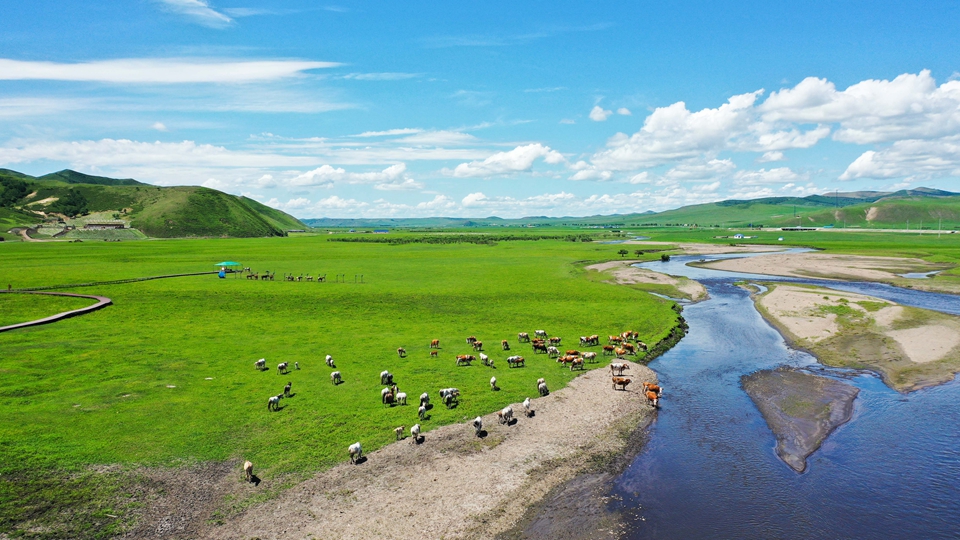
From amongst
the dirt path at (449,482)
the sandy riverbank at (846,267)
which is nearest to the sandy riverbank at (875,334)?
the dirt path at (449,482)

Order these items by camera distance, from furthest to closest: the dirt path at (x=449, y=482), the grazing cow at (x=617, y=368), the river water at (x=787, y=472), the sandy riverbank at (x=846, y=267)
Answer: the sandy riverbank at (x=846, y=267), the grazing cow at (x=617, y=368), the river water at (x=787, y=472), the dirt path at (x=449, y=482)

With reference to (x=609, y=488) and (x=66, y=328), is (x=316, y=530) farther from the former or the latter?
(x=66, y=328)

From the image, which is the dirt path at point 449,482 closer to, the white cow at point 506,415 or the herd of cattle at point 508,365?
the white cow at point 506,415

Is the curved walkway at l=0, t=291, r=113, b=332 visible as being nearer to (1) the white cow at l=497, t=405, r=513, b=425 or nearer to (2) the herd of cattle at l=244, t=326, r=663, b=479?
(2) the herd of cattle at l=244, t=326, r=663, b=479

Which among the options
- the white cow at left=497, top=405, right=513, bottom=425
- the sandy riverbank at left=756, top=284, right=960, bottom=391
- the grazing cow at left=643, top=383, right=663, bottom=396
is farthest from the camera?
the sandy riverbank at left=756, top=284, right=960, bottom=391

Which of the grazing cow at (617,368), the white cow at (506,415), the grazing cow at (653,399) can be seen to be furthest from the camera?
the grazing cow at (617,368)

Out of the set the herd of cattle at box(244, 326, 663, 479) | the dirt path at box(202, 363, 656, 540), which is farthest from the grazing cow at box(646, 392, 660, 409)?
the dirt path at box(202, 363, 656, 540)

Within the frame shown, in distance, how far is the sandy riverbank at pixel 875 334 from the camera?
37.5 meters

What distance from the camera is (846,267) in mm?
104312

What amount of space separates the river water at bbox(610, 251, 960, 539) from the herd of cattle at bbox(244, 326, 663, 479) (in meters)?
3.41

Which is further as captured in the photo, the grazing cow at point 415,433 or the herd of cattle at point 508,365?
the herd of cattle at point 508,365

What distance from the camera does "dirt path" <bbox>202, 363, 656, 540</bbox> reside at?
1842 centimetres

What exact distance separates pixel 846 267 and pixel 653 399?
329 feet

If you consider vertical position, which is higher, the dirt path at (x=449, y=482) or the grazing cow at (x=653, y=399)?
the grazing cow at (x=653, y=399)
